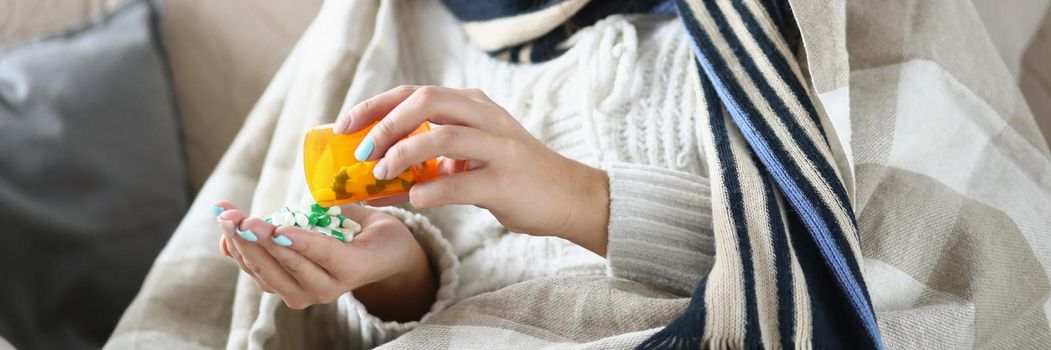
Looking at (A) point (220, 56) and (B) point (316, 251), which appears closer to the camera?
(B) point (316, 251)

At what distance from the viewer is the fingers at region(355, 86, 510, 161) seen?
0.50 meters

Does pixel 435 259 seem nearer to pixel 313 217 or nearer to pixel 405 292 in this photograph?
pixel 405 292

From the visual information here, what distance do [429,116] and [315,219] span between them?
0.32ft

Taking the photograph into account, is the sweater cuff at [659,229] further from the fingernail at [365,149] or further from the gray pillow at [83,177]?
the gray pillow at [83,177]

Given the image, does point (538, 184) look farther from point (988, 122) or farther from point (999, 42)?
point (999, 42)

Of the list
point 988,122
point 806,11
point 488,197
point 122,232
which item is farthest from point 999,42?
point 122,232

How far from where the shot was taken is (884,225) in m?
0.61

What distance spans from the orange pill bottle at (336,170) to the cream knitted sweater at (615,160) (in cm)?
15

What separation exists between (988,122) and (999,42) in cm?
30

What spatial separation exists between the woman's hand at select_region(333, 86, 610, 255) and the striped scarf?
4.2 inches

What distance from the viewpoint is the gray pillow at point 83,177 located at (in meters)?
0.76

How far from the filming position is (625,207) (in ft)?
2.08

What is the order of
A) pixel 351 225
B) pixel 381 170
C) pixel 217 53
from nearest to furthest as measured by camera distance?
pixel 381 170 < pixel 351 225 < pixel 217 53

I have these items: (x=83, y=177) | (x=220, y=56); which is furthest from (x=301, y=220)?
(x=220, y=56)
